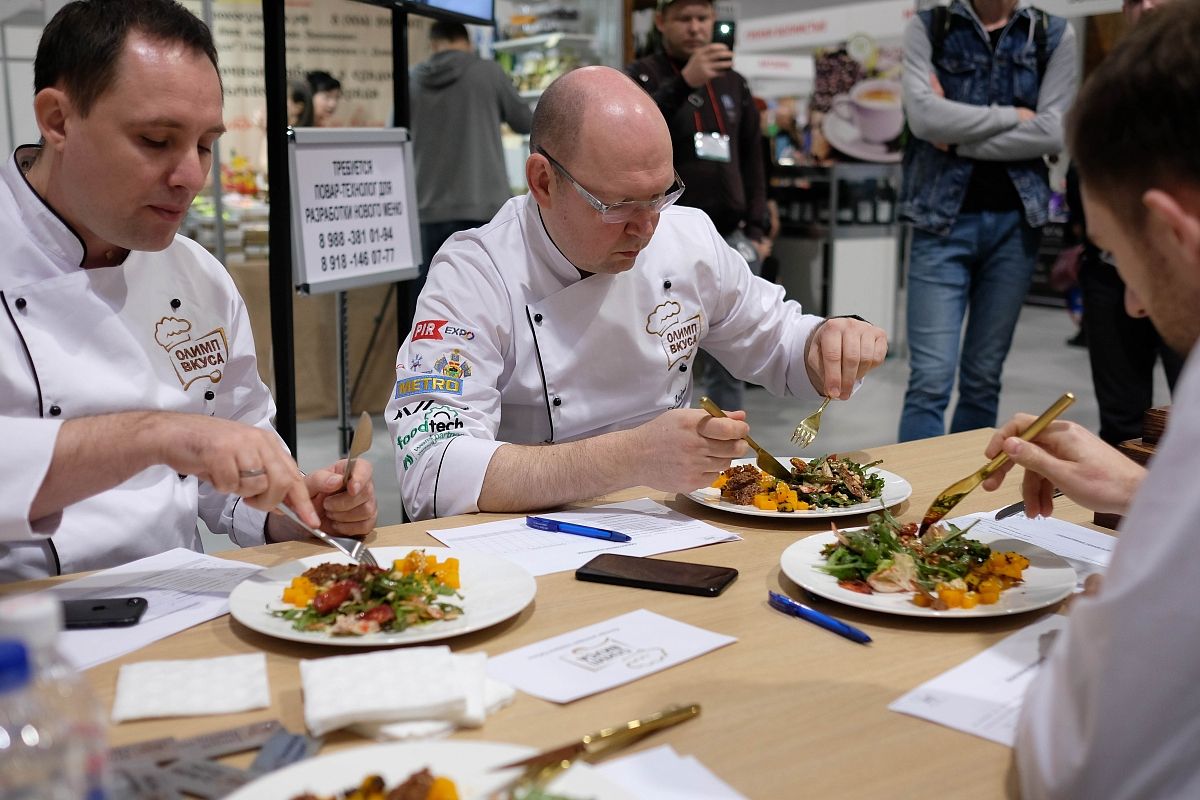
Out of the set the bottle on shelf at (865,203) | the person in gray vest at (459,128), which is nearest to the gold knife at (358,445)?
the person in gray vest at (459,128)

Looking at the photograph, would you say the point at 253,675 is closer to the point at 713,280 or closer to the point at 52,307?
the point at 52,307

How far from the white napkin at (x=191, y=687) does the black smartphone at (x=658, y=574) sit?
447 millimetres

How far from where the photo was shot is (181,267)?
1791 millimetres

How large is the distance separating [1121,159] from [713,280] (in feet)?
4.78

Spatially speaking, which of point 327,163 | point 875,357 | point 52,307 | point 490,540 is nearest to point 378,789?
point 490,540

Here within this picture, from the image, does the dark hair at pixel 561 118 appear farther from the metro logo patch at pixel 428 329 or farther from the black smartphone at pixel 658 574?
the black smartphone at pixel 658 574

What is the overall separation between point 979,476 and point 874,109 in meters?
6.24

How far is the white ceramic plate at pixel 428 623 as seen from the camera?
1172mm

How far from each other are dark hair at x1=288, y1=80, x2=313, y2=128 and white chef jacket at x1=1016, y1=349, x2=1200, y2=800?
5.44 metres

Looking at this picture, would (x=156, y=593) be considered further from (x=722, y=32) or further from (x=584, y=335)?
(x=722, y=32)

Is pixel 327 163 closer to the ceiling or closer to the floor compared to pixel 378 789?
closer to the ceiling

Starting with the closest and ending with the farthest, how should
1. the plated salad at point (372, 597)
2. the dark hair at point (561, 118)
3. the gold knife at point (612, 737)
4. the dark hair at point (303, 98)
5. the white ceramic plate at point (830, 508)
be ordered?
1. the gold knife at point (612, 737)
2. the plated salad at point (372, 597)
3. the white ceramic plate at point (830, 508)
4. the dark hair at point (561, 118)
5. the dark hair at point (303, 98)

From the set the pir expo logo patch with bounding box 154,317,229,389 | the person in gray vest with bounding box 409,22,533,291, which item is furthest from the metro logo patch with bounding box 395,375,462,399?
the person in gray vest with bounding box 409,22,533,291

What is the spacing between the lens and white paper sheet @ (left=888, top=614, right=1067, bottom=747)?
102 centimetres
